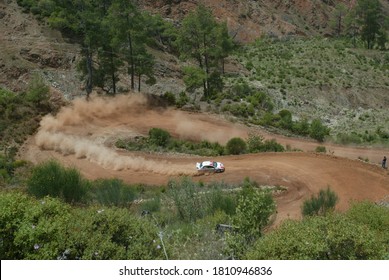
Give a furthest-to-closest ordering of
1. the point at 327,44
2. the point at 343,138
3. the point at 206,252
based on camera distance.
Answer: the point at 327,44 < the point at 343,138 < the point at 206,252

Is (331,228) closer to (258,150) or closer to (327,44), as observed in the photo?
(258,150)

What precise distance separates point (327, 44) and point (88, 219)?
7466 centimetres

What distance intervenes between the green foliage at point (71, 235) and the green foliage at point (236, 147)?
87.7 ft

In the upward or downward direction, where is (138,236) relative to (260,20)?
downward

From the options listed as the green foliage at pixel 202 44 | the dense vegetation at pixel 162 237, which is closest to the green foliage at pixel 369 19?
the green foliage at pixel 202 44

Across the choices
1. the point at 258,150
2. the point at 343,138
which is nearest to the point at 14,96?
the point at 258,150

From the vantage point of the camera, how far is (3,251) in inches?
629

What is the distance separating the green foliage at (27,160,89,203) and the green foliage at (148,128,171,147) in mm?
16454

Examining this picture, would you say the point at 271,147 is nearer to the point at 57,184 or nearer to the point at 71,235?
the point at 57,184

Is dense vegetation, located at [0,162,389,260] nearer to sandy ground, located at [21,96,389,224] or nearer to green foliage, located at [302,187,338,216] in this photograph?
green foliage, located at [302,187,338,216]

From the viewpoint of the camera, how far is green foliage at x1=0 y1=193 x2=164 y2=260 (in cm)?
1559

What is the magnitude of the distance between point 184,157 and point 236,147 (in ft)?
16.1

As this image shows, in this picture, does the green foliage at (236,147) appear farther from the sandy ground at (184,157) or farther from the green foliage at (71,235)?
the green foliage at (71,235)

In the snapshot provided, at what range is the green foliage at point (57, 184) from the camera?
2753 centimetres
